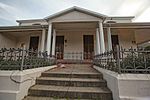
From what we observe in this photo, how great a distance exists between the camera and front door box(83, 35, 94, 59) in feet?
36.3

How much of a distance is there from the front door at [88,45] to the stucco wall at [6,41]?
26.0ft

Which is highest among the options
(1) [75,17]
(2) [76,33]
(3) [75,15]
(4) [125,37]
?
(3) [75,15]

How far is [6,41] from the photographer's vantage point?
11.7 metres

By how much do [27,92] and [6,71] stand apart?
0.87 metres

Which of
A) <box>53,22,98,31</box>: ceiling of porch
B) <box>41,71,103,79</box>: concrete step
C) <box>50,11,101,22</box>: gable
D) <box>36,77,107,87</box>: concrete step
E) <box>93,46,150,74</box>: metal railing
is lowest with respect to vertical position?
<box>36,77,107,87</box>: concrete step

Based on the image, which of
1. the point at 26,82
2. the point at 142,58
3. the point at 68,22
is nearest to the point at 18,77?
the point at 26,82

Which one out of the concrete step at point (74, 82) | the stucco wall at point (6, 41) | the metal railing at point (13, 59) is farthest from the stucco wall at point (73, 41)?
the metal railing at point (13, 59)

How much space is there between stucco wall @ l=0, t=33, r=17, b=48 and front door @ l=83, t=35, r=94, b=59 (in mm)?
7913

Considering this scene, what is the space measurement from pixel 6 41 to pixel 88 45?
8.53 meters

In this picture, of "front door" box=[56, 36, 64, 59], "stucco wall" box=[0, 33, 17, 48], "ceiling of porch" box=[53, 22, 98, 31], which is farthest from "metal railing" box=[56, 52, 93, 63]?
"stucco wall" box=[0, 33, 17, 48]

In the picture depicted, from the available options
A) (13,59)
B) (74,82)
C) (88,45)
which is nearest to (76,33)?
(88,45)

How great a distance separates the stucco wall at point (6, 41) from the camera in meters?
11.3

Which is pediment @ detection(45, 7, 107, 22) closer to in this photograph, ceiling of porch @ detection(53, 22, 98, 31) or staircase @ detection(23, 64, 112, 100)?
ceiling of porch @ detection(53, 22, 98, 31)

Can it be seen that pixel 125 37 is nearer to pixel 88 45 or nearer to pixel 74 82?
pixel 88 45
